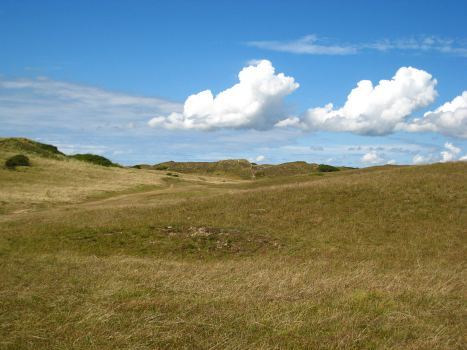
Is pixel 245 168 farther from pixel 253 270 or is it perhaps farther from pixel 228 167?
pixel 253 270

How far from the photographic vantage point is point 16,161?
211 ft

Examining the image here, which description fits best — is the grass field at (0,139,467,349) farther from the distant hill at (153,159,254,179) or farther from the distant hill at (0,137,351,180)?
the distant hill at (153,159,254,179)

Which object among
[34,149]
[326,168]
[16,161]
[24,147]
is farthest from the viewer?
[326,168]

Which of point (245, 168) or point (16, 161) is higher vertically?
Answer: point (245, 168)

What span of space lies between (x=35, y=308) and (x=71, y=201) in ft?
129

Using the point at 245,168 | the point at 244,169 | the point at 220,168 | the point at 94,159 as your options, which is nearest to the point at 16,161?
the point at 94,159

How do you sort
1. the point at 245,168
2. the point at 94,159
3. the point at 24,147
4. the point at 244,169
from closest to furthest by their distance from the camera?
the point at 24,147, the point at 94,159, the point at 244,169, the point at 245,168

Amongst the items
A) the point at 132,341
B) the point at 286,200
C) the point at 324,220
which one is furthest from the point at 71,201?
the point at 132,341

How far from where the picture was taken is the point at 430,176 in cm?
3641

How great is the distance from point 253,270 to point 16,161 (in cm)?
5905

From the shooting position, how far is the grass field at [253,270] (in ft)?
25.6

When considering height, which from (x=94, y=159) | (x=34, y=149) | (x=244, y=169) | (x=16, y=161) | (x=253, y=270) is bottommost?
(x=253, y=270)

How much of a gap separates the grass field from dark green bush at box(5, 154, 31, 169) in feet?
78.8

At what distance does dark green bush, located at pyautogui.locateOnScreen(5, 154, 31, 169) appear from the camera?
6234cm
